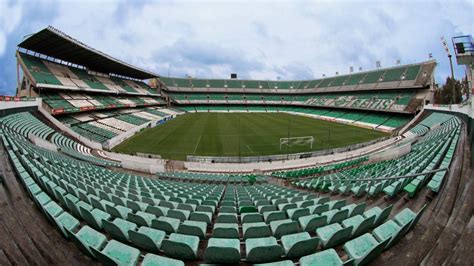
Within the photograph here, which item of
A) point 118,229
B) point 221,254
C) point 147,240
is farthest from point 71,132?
point 221,254

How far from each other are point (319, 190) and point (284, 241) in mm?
6717

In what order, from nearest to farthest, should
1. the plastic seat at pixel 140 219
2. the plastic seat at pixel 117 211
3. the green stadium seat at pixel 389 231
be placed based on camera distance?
the green stadium seat at pixel 389 231, the plastic seat at pixel 140 219, the plastic seat at pixel 117 211

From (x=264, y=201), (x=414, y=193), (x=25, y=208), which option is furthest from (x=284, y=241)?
(x=25, y=208)

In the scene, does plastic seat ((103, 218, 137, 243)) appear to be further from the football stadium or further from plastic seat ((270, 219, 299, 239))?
plastic seat ((270, 219, 299, 239))

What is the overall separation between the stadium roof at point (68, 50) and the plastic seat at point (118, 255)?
3394 centimetres

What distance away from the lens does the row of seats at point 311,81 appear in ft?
174

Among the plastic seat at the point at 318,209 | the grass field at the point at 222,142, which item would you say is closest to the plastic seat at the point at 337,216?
the plastic seat at the point at 318,209

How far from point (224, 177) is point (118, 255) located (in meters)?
12.6

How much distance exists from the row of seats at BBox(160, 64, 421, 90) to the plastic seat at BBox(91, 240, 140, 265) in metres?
62.5

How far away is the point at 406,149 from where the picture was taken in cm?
1834

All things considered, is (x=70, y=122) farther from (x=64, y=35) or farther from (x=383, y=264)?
(x=383, y=264)

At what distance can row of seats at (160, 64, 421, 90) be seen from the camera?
53.1 m

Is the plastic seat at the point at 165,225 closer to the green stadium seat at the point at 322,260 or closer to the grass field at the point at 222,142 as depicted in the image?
the green stadium seat at the point at 322,260

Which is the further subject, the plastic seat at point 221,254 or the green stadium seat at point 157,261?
the plastic seat at point 221,254
